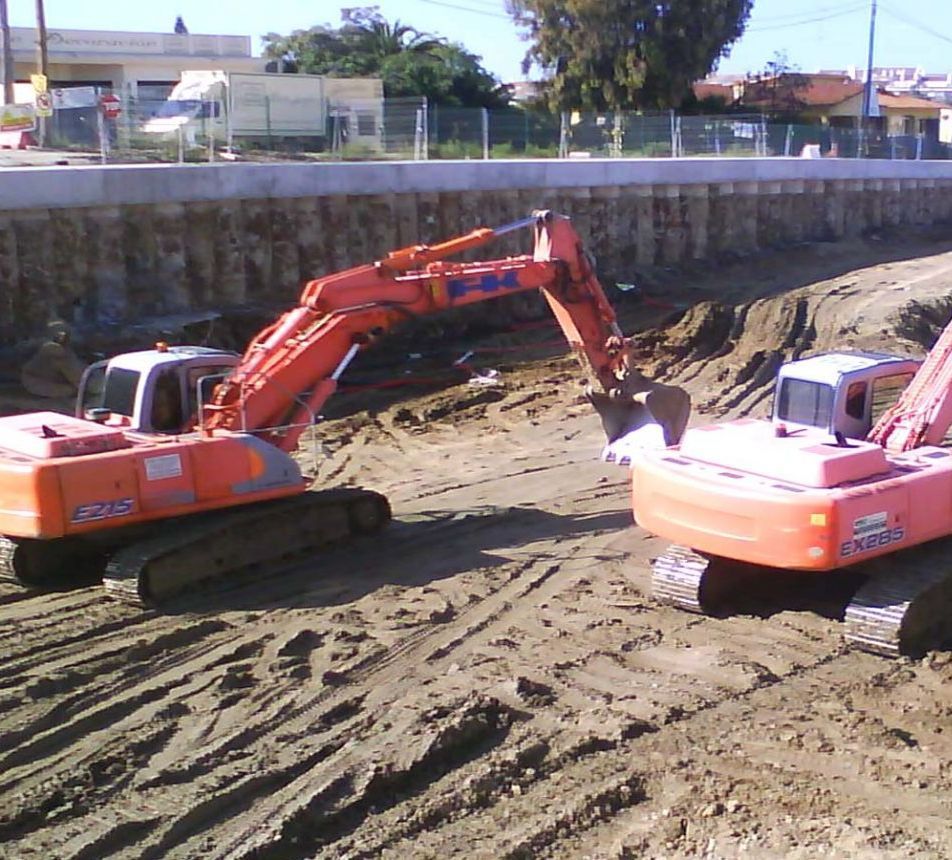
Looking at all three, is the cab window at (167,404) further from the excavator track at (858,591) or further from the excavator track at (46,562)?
the excavator track at (858,591)

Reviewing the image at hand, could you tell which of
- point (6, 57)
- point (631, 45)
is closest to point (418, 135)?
point (6, 57)

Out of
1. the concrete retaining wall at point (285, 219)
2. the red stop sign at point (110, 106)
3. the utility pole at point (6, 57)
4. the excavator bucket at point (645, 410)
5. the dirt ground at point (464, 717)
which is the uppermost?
the utility pole at point (6, 57)

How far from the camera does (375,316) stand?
12.0 metres

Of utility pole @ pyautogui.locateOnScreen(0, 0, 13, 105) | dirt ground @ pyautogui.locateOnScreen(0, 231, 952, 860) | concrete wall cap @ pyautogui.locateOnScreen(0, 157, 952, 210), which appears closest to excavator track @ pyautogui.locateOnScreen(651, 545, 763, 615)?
dirt ground @ pyautogui.locateOnScreen(0, 231, 952, 860)

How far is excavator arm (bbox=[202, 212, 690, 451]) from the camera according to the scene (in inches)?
457

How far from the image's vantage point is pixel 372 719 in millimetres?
8164

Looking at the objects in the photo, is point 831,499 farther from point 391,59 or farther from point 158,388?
point 391,59

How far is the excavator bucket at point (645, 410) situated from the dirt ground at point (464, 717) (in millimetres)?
1374

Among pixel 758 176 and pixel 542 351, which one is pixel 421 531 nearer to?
pixel 542 351

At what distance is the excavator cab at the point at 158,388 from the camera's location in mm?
11320

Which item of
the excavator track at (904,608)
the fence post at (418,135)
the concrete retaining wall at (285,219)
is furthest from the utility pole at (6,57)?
the excavator track at (904,608)

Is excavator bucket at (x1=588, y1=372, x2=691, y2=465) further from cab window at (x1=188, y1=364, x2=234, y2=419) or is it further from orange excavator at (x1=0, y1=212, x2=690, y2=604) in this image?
cab window at (x1=188, y1=364, x2=234, y2=419)

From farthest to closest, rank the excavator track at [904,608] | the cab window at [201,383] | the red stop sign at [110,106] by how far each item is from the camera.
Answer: the red stop sign at [110,106]
the cab window at [201,383]
the excavator track at [904,608]

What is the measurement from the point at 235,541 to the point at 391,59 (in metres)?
44.1
